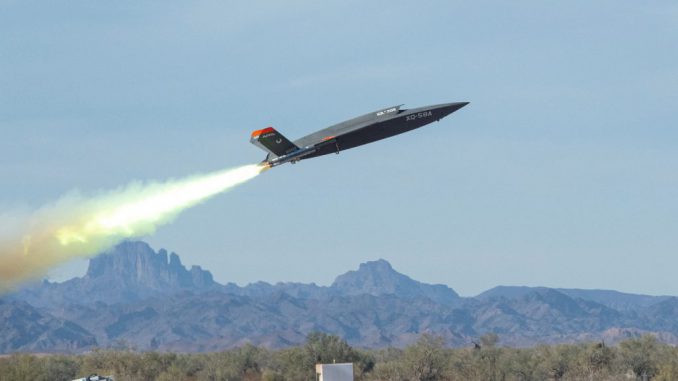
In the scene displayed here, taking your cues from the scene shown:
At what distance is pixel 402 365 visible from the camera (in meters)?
103

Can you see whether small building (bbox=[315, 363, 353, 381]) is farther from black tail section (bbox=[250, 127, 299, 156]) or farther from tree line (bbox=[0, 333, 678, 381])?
tree line (bbox=[0, 333, 678, 381])

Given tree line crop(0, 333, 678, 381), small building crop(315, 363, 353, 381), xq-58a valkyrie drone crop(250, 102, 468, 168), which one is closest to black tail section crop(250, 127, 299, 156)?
xq-58a valkyrie drone crop(250, 102, 468, 168)

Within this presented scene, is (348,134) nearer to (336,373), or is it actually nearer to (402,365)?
(336,373)

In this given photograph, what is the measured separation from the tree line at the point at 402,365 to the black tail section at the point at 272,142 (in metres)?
30.5

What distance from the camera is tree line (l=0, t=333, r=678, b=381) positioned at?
326ft

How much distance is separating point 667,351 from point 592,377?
17.5m

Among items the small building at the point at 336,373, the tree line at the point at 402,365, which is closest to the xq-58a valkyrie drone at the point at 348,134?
the small building at the point at 336,373

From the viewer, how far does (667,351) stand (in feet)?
360

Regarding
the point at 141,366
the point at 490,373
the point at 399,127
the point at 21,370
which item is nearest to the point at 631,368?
the point at 490,373

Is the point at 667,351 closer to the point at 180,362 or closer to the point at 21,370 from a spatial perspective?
the point at 180,362

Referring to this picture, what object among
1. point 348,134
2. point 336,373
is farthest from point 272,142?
point 336,373

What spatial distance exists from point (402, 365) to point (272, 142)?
1406 inches

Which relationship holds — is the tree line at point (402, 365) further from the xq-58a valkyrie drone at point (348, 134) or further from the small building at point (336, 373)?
the xq-58a valkyrie drone at point (348, 134)

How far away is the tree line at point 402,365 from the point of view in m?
99.4
